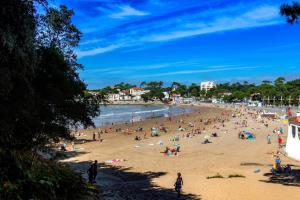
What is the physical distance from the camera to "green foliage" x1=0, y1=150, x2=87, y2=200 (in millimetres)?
6695

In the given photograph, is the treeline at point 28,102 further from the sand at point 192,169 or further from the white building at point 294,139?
the white building at point 294,139

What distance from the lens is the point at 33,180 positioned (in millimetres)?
6820

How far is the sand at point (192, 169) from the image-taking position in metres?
16.0

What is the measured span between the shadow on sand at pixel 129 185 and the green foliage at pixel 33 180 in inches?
235

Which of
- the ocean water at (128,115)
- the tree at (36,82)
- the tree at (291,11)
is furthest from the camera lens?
the ocean water at (128,115)

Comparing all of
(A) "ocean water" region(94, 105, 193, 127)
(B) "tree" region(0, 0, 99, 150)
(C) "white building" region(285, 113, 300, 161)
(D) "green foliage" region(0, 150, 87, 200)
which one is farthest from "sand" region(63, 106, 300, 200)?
(A) "ocean water" region(94, 105, 193, 127)

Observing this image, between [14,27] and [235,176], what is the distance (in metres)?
14.8

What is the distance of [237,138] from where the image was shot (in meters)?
39.0

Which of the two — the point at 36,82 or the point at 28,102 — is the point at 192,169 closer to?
the point at 36,82

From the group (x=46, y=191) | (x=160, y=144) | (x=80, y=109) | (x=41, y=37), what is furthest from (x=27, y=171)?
(x=160, y=144)

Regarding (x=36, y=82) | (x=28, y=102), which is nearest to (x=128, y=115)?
(x=36, y=82)

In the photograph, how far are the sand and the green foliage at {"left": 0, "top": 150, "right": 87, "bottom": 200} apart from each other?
20.1 ft

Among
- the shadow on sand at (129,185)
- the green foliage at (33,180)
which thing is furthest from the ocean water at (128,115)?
the green foliage at (33,180)

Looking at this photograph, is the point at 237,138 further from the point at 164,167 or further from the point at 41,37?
the point at 41,37
